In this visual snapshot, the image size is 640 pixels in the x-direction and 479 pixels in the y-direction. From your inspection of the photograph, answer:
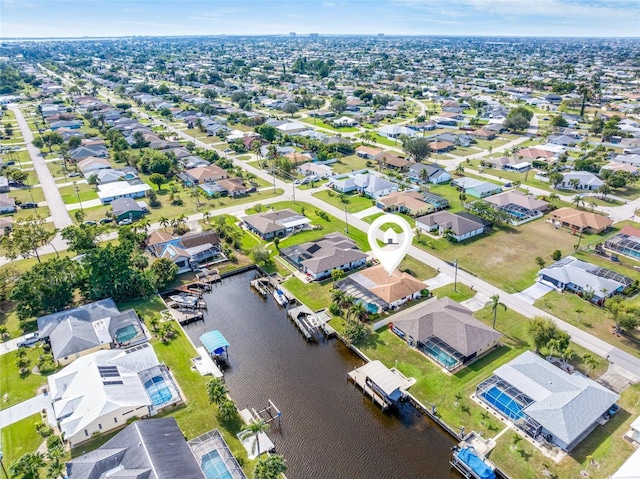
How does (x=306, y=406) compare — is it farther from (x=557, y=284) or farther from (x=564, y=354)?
(x=557, y=284)

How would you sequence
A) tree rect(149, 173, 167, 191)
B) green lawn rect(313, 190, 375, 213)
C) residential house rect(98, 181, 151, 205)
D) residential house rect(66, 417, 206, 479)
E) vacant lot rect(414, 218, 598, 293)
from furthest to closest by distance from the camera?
tree rect(149, 173, 167, 191) < residential house rect(98, 181, 151, 205) < green lawn rect(313, 190, 375, 213) < vacant lot rect(414, 218, 598, 293) < residential house rect(66, 417, 206, 479)

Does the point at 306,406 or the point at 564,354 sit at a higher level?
the point at 564,354

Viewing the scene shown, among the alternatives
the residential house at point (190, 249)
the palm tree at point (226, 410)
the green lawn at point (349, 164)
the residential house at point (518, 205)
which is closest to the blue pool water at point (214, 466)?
the palm tree at point (226, 410)

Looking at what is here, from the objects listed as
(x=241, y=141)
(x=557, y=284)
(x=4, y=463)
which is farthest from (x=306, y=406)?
(x=241, y=141)

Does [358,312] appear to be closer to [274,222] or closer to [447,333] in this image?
[447,333]

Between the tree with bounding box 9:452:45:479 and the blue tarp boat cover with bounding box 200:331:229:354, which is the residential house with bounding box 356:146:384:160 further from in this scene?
the tree with bounding box 9:452:45:479

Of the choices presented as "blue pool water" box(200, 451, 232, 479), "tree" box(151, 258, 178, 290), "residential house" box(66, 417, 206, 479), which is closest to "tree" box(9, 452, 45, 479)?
"residential house" box(66, 417, 206, 479)

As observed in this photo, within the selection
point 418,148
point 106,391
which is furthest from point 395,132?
point 106,391
